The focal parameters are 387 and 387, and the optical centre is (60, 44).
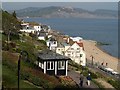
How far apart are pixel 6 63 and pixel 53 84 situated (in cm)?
280

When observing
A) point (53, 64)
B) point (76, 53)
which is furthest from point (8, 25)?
point (53, 64)

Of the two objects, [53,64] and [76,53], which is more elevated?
[53,64]

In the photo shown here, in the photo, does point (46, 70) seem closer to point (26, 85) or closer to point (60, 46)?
point (26, 85)

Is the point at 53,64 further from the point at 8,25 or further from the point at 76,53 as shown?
the point at 76,53

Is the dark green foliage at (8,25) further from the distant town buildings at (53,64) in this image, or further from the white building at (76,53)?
the distant town buildings at (53,64)

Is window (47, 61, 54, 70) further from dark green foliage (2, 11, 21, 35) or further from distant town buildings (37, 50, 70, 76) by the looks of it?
dark green foliage (2, 11, 21, 35)

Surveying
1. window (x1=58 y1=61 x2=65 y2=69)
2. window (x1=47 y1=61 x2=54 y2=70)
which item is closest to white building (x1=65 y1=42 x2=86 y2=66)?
window (x1=58 y1=61 x2=65 y2=69)

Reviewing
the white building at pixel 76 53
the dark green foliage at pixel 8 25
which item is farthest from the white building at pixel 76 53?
the dark green foliage at pixel 8 25

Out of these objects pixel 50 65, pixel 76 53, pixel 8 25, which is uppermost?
pixel 8 25

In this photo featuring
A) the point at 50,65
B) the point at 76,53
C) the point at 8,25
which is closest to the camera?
the point at 50,65

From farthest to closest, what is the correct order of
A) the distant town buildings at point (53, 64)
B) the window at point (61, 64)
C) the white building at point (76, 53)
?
the white building at point (76, 53) < the window at point (61, 64) < the distant town buildings at point (53, 64)

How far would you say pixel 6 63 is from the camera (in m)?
20.7

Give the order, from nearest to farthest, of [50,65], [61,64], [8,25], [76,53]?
1. [50,65]
2. [61,64]
3. [8,25]
4. [76,53]

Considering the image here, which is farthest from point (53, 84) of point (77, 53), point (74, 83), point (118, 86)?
point (77, 53)
